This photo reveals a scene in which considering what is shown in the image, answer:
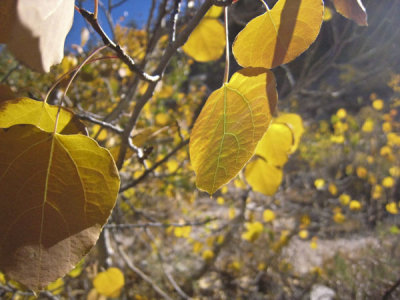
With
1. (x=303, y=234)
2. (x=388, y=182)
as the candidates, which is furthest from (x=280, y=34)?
(x=388, y=182)

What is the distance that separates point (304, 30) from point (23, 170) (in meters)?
0.28

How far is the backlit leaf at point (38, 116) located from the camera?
263 millimetres

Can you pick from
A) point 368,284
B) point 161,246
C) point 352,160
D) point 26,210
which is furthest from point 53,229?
point 352,160

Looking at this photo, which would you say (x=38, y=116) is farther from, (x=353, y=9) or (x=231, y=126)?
(x=353, y=9)

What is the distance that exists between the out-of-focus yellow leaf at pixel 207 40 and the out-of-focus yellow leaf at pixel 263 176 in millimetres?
220

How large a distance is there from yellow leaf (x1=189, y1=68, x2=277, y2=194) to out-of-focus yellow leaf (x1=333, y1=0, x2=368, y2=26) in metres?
0.13

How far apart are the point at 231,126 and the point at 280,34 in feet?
0.32

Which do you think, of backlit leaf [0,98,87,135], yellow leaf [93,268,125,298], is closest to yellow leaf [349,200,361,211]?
yellow leaf [93,268,125,298]

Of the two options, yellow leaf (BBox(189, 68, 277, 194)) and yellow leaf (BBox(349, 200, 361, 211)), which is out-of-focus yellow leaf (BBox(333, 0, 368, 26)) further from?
yellow leaf (BBox(349, 200, 361, 211))

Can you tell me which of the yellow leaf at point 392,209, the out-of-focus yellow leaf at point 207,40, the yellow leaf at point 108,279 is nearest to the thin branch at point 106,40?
the out-of-focus yellow leaf at point 207,40

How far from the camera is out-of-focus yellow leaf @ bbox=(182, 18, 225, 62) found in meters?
0.54

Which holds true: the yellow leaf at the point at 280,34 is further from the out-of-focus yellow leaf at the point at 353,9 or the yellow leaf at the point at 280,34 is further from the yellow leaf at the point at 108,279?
the yellow leaf at the point at 108,279

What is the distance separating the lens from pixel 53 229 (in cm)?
23

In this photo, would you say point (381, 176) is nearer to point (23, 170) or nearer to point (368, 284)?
point (368, 284)
